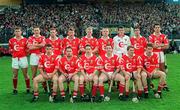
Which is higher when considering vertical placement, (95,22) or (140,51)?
(95,22)

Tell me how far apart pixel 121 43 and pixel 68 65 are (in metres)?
2.00

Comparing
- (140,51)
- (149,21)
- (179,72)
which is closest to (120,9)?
(149,21)

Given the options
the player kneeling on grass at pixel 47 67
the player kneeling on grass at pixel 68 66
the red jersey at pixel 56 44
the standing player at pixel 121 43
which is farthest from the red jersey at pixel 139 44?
the player kneeling on grass at pixel 47 67

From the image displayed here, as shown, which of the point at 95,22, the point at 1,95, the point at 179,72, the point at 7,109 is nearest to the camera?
the point at 7,109

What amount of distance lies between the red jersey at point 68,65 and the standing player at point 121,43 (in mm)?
1707

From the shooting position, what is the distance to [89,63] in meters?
11.2

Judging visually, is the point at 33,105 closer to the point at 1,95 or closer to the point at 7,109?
the point at 7,109

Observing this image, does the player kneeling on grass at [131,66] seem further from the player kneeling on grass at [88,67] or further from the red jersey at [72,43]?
the red jersey at [72,43]

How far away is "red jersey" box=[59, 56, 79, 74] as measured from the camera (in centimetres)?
1120

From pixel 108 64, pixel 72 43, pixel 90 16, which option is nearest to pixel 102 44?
pixel 72 43

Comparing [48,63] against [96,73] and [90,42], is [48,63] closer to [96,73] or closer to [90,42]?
[96,73]

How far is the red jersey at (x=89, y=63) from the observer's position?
11203mm

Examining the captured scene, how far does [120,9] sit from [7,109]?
26.7 metres

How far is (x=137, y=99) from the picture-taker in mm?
10930
